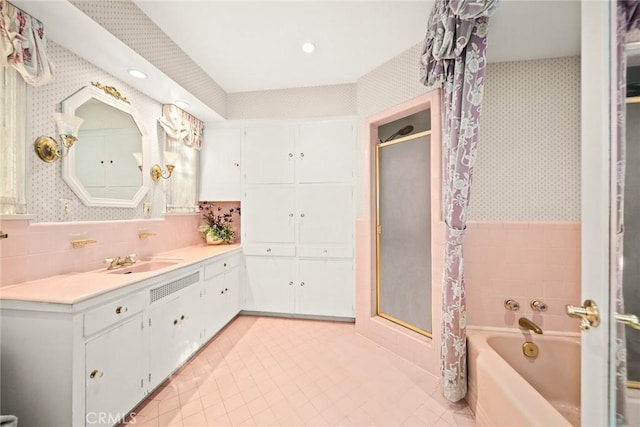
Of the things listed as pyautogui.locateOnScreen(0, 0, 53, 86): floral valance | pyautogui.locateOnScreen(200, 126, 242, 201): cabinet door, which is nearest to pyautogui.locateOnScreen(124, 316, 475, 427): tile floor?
pyautogui.locateOnScreen(200, 126, 242, 201): cabinet door

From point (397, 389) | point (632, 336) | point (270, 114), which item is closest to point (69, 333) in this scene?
point (397, 389)

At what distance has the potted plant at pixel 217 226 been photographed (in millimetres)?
2945

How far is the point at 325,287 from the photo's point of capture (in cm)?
279

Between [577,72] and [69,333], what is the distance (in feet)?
11.1

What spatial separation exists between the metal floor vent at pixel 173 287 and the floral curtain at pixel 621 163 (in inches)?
84.8

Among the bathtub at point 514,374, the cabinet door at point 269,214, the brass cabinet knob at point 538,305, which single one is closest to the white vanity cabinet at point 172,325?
the cabinet door at point 269,214

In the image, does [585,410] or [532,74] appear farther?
[532,74]

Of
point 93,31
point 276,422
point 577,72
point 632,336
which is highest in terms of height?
point 93,31

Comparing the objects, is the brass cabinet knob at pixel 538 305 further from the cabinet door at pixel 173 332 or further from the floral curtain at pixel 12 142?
the floral curtain at pixel 12 142

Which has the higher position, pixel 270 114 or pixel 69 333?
pixel 270 114

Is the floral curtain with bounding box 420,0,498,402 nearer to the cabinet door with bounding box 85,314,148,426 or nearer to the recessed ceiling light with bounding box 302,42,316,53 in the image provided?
the recessed ceiling light with bounding box 302,42,316,53

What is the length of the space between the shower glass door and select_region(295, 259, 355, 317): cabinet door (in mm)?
377

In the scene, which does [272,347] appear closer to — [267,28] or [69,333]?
[69,333]

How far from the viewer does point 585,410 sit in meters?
0.71
